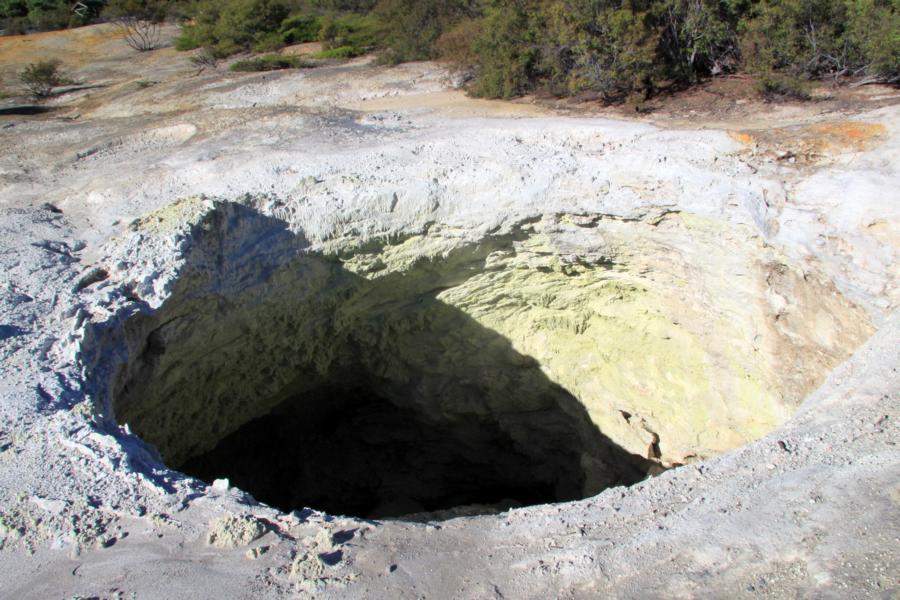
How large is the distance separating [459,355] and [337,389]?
6.36ft

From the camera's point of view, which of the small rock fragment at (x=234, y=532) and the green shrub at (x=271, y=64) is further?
the green shrub at (x=271, y=64)

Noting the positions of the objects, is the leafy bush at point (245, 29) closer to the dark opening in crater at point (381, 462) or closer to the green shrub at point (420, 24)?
the green shrub at point (420, 24)

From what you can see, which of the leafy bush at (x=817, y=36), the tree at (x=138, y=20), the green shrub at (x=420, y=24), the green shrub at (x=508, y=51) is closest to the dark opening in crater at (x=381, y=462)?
the green shrub at (x=508, y=51)

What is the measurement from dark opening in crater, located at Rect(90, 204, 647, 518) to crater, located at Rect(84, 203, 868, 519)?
28 millimetres

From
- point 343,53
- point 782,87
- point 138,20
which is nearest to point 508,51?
point 782,87

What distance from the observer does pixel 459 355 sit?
9.64 m

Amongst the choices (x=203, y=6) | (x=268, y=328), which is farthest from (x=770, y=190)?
(x=203, y=6)

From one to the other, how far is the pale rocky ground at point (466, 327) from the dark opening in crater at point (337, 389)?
0.05 m

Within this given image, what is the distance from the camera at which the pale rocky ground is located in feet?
12.7

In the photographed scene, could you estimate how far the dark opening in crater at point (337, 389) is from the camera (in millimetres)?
7125

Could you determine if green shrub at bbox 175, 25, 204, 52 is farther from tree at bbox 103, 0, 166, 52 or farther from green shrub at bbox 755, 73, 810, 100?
green shrub at bbox 755, 73, 810, 100

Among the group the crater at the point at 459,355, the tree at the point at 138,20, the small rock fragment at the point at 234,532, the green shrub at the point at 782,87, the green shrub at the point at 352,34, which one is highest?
the tree at the point at 138,20

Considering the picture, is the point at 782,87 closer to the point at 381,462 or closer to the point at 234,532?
the point at 381,462

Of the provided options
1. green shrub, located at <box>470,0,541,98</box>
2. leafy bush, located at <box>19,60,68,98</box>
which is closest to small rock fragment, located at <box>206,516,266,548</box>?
green shrub, located at <box>470,0,541,98</box>
